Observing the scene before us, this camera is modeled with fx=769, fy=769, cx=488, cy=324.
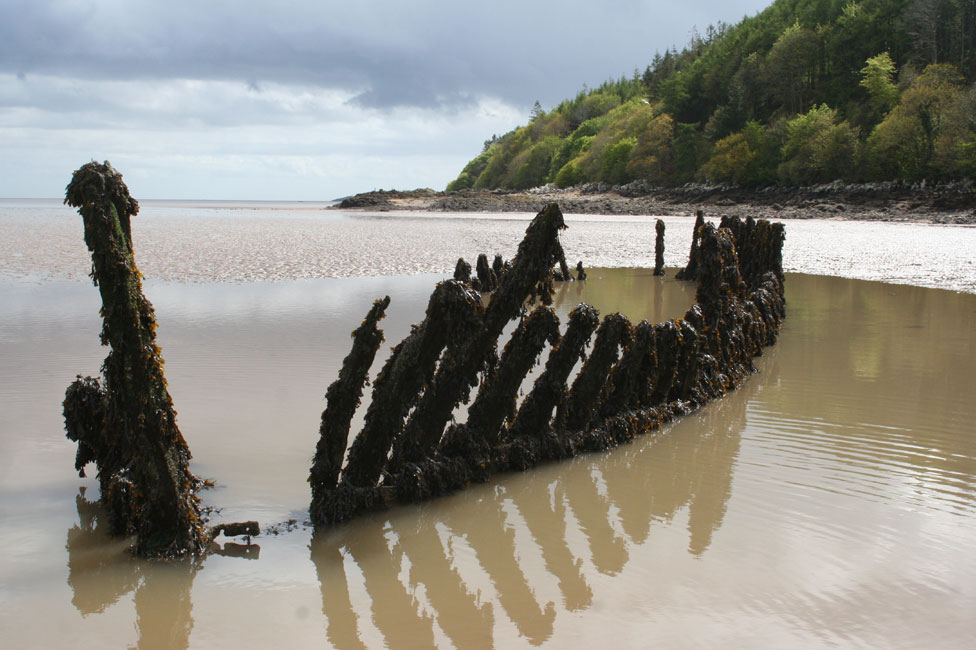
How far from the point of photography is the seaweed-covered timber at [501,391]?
5.17m

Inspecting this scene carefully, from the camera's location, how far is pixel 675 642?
152 inches

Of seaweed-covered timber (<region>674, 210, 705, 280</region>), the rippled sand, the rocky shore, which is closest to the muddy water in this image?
seaweed-covered timber (<region>674, 210, 705, 280</region>)

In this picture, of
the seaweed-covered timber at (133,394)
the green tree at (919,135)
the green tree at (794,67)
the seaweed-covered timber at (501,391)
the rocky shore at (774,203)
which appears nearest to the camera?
the seaweed-covered timber at (133,394)

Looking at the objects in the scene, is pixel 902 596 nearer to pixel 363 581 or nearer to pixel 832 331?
pixel 363 581

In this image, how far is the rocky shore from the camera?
46.0 meters

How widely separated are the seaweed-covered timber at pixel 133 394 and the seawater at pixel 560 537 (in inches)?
8.2

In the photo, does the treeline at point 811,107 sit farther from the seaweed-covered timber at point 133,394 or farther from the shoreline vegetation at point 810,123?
the seaweed-covered timber at point 133,394

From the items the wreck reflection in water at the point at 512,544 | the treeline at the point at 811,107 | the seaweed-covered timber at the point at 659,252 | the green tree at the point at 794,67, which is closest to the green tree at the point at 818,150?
the treeline at the point at 811,107

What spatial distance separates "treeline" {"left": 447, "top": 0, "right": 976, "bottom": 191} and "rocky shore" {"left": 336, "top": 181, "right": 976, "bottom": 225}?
2859mm

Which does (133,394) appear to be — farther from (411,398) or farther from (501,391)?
(501,391)

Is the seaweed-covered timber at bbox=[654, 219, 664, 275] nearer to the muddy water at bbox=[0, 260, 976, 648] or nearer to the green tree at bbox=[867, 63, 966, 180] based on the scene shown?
the muddy water at bbox=[0, 260, 976, 648]

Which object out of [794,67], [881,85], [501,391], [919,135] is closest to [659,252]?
[501,391]

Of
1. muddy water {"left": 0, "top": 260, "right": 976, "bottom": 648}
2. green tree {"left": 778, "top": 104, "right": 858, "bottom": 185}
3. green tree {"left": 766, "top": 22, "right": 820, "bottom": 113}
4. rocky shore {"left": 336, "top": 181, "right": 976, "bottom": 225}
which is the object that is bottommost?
muddy water {"left": 0, "top": 260, "right": 976, "bottom": 648}

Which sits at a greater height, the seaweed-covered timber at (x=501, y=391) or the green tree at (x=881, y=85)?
the green tree at (x=881, y=85)
